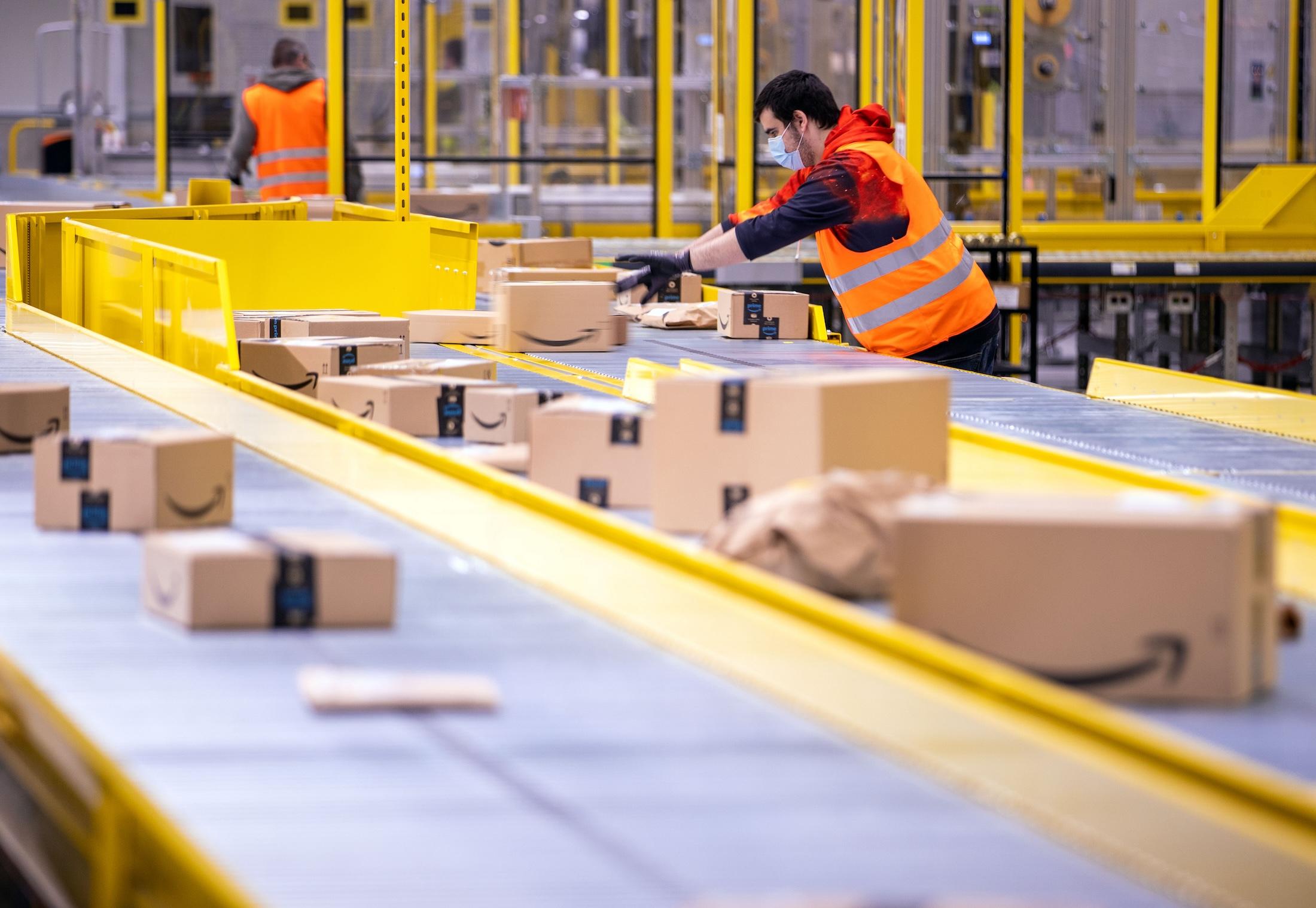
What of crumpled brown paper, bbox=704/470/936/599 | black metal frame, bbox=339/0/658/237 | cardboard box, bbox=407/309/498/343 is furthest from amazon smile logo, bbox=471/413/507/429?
black metal frame, bbox=339/0/658/237

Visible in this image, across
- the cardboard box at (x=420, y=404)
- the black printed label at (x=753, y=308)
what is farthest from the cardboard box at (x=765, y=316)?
the cardboard box at (x=420, y=404)

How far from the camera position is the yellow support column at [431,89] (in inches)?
567

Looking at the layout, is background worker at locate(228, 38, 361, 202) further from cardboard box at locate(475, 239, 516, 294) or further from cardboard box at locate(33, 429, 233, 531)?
cardboard box at locate(33, 429, 233, 531)

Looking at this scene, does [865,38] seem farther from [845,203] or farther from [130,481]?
[130,481]

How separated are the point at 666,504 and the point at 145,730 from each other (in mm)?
1306

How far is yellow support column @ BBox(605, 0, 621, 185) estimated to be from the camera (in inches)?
585

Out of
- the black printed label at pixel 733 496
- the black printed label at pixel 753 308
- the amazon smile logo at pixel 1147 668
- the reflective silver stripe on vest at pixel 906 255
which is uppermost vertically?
the reflective silver stripe on vest at pixel 906 255

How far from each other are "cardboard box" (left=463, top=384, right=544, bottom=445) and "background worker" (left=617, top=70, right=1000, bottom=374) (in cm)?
182

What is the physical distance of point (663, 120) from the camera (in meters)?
12.2

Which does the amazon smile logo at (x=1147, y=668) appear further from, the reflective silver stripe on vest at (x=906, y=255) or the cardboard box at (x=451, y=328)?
the cardboard box at (x=451, y=328)

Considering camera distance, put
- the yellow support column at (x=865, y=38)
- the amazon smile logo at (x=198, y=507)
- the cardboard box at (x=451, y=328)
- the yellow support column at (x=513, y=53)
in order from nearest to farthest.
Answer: the amazon smile logo at (x=198, y=507), the cardboard box at (x=451, y=328), the yellow support column at (x=865, y=38), the yellow support column at (x=513, y=53)

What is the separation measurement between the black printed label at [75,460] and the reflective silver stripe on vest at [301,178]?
8.11m

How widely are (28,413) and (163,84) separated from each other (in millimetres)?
10125

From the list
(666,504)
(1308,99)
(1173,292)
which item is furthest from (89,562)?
(1308,99)
